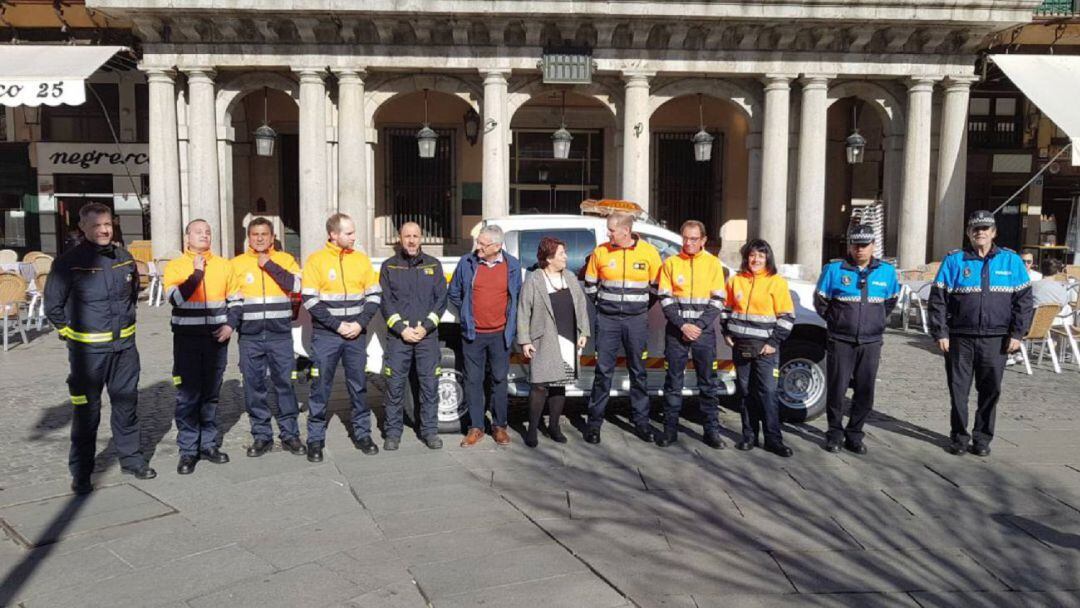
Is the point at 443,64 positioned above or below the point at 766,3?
below

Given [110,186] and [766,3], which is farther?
[110,186]

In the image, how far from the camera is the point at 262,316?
644 centimetres

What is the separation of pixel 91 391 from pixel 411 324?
2.26 m

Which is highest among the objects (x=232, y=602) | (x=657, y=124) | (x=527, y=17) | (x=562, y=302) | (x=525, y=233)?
(x=527, y=17)

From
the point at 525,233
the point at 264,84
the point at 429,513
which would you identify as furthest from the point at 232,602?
the point at 264,84

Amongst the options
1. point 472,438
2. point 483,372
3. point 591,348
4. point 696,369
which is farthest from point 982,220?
point 472,438

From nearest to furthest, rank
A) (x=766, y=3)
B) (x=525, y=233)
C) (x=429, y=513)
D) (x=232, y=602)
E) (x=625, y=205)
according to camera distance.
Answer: (x=232, y=602) → (x=429, y=513) → (x=525, y=233) → (x=625, y=205) → (x=766, y=3)

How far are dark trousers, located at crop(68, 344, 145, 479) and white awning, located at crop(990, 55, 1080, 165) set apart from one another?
14758 millimetres

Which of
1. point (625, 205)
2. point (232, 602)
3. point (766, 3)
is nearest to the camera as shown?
point (232, 602)

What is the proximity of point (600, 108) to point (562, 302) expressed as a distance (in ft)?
47.1

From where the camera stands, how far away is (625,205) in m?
8.59

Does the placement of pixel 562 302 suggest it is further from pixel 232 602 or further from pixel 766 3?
pixel 766 3

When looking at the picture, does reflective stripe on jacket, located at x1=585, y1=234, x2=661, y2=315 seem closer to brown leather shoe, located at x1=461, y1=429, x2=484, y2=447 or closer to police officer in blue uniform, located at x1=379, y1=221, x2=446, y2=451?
police officer in blue uniform, located at x1=379, y1=221, x2=446, y2=451

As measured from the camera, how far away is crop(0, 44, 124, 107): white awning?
15.3 metres
